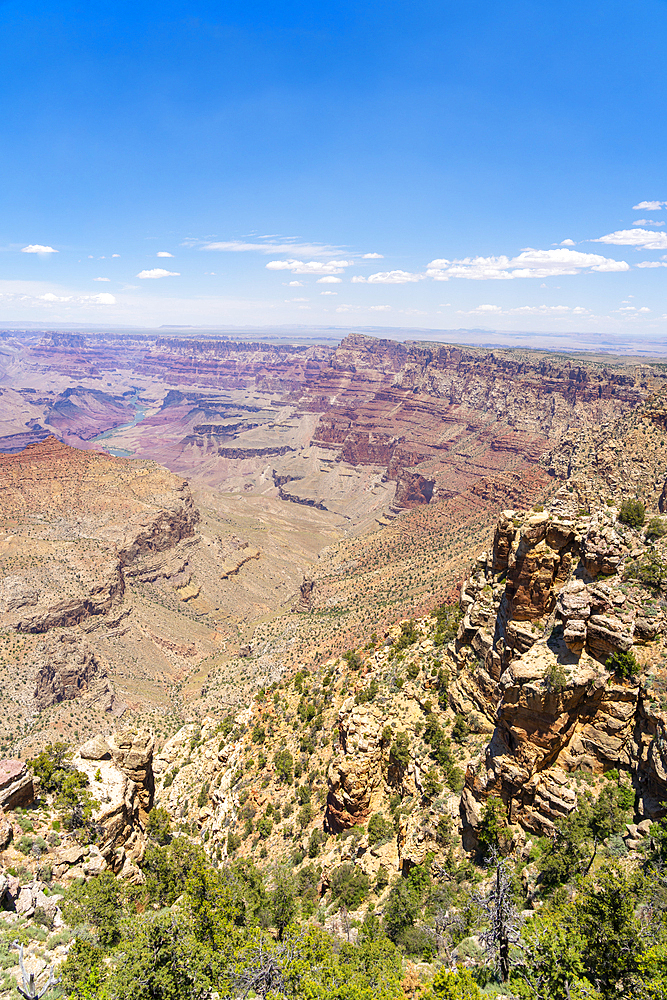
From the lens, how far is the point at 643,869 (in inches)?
792

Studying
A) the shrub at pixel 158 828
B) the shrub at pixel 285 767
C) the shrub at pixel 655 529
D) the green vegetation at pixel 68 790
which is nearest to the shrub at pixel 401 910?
Answer: the shrub at pixel 285 767

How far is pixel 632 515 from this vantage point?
40281 mm

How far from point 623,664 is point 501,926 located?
1279cm

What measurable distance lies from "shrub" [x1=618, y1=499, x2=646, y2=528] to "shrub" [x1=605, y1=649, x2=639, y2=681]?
58.9ft

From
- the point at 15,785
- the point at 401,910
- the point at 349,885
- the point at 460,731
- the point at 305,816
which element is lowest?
the point at 305,816

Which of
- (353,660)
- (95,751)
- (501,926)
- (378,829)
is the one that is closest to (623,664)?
(501,926)

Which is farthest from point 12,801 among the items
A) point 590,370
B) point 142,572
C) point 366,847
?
point 590,370

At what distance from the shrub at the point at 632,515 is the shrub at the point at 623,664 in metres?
17.9

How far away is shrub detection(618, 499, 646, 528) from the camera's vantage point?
3978cm

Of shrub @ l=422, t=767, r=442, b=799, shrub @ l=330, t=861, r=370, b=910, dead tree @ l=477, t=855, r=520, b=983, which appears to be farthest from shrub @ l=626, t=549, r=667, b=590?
shrub @ l=330, t=861, r=370, b=910

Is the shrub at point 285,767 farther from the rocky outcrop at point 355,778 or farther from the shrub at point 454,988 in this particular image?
the shrub at point 454,988

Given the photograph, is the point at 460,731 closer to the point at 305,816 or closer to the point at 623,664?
the point at 623,664

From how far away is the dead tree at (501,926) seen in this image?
1966 cm

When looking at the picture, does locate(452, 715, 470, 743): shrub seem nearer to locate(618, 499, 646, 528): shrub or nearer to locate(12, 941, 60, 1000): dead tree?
locate(618, 499, 646, 528): shrub
